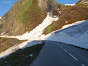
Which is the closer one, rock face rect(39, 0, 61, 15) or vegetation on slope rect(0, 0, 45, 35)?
rock face rect(39, 0, 61, 15)

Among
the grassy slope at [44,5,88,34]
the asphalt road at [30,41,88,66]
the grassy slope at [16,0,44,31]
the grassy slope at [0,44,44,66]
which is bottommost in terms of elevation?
the asphalt road at [30,41,88,66]

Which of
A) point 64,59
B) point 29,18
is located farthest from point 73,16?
point 64,59

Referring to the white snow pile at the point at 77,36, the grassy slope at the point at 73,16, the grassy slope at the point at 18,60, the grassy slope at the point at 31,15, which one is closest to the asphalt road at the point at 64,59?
the grassy slope at the point at 18,60

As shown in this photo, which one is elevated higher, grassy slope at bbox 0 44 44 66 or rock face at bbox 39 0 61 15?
rock face at bbox 39 0 61 15

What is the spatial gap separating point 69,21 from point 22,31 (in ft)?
106

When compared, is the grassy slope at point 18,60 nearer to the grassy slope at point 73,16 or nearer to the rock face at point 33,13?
the grassy slope at point 73,16

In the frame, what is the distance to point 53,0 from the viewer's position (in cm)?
7350

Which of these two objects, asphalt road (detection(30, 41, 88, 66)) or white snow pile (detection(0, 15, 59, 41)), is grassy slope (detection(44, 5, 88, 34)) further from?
asphalt road (detection(30, 41, 88, 66))

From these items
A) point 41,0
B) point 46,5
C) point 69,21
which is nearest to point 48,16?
point 46,5

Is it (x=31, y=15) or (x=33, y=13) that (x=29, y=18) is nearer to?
(x=31, y=15)

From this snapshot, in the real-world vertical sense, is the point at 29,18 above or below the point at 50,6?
below

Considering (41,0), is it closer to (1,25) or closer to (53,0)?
(53,0)

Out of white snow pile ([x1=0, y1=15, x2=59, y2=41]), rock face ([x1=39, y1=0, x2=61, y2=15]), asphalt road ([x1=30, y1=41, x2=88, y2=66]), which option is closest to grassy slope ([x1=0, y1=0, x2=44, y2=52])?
rock face ([x1=39, y1=0, x2=61, y2=15])

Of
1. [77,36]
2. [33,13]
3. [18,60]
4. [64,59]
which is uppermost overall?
[33,13]
